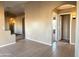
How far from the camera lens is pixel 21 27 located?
1145 cm

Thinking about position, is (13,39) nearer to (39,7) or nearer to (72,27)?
(39,7)

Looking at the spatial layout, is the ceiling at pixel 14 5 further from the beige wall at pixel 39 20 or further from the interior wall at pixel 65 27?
the interior wall at pixel 65 27

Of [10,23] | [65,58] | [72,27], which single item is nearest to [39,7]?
[72,27]

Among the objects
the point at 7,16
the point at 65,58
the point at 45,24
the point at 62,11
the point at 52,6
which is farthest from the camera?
the point at 7,16

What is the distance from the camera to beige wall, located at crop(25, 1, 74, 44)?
17.8 ft

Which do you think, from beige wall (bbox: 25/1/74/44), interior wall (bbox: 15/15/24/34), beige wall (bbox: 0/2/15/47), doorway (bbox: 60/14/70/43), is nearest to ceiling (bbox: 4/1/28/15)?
beige wall (bbox: 25/1/74/44)

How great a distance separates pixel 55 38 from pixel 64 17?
6.14 feet

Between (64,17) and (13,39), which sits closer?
(13,39)

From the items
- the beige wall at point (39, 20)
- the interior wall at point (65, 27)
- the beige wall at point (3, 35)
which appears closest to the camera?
the beige wall at point (3, 35)

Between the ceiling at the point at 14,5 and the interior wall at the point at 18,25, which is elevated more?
the ceiling at the point at 14,5

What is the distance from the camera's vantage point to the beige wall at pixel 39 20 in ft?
17.8

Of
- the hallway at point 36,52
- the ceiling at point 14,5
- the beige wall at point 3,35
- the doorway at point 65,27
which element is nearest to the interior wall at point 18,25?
the ceiling at point 14,5

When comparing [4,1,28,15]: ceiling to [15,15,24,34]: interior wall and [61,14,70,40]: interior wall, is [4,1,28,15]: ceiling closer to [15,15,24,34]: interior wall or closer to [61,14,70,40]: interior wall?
[15,15,24,34]: interior wall

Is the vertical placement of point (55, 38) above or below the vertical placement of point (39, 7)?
below
